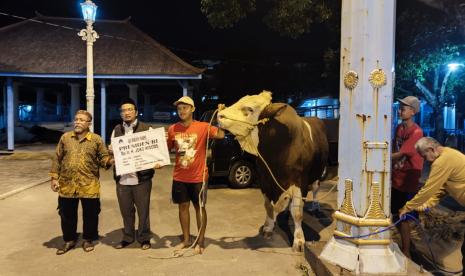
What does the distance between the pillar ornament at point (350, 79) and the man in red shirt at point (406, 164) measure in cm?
106

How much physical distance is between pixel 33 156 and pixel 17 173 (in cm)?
454

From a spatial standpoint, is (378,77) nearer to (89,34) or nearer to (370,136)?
(370,136)

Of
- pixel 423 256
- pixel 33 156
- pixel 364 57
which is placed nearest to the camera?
pixel 364 57

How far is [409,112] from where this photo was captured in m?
4.84

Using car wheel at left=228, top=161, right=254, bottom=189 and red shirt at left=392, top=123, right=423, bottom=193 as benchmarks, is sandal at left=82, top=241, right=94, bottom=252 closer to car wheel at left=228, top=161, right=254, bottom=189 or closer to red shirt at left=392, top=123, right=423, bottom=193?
red shirt at left=392, top=123, right=423, bottom=193

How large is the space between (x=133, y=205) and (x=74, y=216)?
0.76 meters

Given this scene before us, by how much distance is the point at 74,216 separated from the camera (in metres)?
5.46

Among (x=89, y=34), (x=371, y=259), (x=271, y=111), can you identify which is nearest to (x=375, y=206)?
(x=371, y=259)

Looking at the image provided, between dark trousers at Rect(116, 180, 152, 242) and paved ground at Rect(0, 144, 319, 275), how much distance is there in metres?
0.20

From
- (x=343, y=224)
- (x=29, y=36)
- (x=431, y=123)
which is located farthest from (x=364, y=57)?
(x=431, y=123)

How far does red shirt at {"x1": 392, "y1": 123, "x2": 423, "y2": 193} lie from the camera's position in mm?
4836

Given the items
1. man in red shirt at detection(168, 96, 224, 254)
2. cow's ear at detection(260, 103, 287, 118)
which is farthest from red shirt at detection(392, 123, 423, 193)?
man in red shirt at detection(168, 96, 224, 254)

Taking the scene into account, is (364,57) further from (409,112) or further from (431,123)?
(431,123)

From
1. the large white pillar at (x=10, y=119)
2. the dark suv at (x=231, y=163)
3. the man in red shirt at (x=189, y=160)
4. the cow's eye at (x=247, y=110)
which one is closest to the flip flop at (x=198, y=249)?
the man in red shirt at (x=189, y=160)
